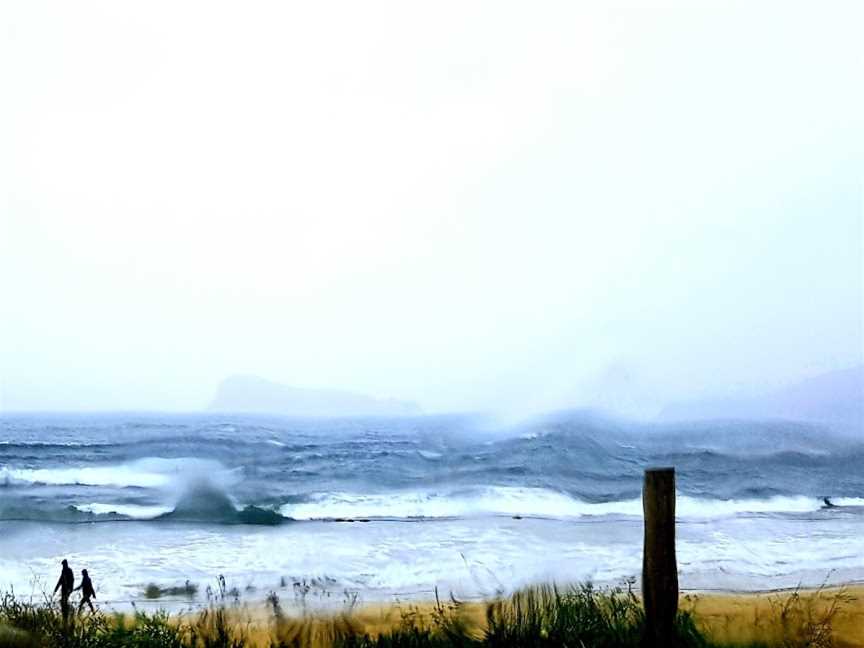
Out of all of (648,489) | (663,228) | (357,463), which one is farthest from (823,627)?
(357,463)

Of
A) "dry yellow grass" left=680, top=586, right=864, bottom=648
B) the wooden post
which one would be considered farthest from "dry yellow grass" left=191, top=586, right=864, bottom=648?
the wooden post

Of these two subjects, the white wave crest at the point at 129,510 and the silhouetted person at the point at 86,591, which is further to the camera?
the white wave crest at the point at 129,510

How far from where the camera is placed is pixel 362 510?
140 inches

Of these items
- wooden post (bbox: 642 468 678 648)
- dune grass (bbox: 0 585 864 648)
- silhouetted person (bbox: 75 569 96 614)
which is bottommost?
dune grass (bbox: 0 585 864 648)

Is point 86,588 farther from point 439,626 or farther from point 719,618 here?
point 719,618

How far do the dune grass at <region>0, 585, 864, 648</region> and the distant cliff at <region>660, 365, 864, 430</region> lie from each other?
0.72 metres

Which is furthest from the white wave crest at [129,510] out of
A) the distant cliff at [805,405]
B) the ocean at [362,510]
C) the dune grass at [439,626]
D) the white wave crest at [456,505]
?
the distant cliff at [805,405]

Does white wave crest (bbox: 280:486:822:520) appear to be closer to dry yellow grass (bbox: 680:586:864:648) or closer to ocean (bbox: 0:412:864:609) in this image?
ocean (bbox: 0:412:864:609)

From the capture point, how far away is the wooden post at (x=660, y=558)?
3.00 metres

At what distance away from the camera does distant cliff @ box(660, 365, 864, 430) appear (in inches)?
143

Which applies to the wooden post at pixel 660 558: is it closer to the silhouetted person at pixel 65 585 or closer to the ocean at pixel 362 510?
the ocean at pixel 362 510

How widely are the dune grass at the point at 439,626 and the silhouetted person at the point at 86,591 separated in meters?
0.05

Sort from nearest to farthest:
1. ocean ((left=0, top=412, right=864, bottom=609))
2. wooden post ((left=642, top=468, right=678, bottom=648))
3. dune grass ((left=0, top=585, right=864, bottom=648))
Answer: wooden post ((left=642, top=468, right=678, bottom=648)) < dune grass ((left=0, top=585, right=864, bottom=648)) < ocean ((left=0, top=412, right=864, bottom=609))

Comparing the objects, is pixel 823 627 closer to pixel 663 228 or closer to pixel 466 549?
pixel 466 549
